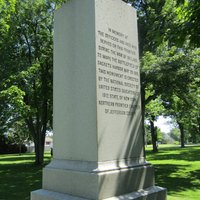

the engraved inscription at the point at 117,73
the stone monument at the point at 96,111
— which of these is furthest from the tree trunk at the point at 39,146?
the engraved inscription at the point at 117,73

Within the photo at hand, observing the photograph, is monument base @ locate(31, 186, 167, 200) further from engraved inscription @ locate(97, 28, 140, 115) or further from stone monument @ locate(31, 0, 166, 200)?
engraved inscription @ locate(97, 28, 140, 115)

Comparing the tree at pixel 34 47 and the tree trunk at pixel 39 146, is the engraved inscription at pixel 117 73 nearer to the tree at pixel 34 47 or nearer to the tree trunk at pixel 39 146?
the tree at pixel 34 47

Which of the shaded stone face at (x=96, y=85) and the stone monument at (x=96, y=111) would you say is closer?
the stone monument at (x=96, y=111)

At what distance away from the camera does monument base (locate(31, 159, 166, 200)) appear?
3367 mm

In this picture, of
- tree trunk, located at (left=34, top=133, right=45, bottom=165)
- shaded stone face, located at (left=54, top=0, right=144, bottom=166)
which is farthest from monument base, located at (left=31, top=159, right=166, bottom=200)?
tree trunk, located at (left=34, top=133, right=45, bottom=165)

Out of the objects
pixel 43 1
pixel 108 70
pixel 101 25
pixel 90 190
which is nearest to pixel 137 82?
pixel 108 70

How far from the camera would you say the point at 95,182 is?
3.32 m

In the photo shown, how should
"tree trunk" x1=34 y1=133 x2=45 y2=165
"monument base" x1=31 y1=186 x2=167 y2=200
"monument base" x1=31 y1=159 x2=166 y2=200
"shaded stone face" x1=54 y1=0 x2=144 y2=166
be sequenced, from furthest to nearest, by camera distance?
"tree trunk" x1=34 y1=133 x2=45 y2=165 < "shaded stone face" x1=54 y1=0 x2=144 y2=166 < "monument base" x1=31 y1=186 x2=167 y2=200 < "monument base" x1=31 y1=159 x2=166 y2=200

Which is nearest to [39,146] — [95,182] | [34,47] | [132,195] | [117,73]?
[34,47]

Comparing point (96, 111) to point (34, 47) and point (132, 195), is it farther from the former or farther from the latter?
point (34, 47)

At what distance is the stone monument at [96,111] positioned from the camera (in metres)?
3.56

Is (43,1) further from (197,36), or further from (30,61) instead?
(197,36)

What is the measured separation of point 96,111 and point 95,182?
3.00ft

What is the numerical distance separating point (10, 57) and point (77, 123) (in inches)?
567
